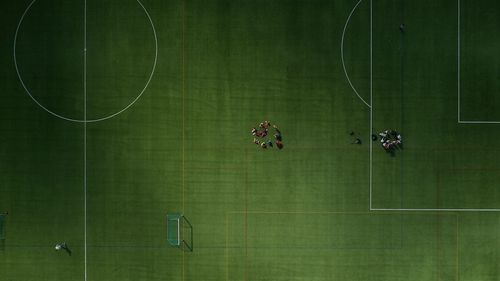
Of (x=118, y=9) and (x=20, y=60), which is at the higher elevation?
(x=118, y=9)

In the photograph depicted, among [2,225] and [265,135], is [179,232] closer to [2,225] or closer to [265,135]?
[265,135]

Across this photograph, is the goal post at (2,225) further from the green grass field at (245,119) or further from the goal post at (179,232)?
the goal post at (179,232)

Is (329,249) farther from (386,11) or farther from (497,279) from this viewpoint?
(386,11)

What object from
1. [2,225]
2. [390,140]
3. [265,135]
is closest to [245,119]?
[265,135]

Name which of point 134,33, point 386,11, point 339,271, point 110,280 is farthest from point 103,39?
point 339,271

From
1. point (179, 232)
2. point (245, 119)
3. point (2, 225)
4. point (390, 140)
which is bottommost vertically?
point (179, 232)

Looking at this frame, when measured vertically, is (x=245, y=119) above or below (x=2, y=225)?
above

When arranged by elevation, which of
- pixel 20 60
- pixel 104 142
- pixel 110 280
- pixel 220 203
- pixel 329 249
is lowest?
pixel 110 280
